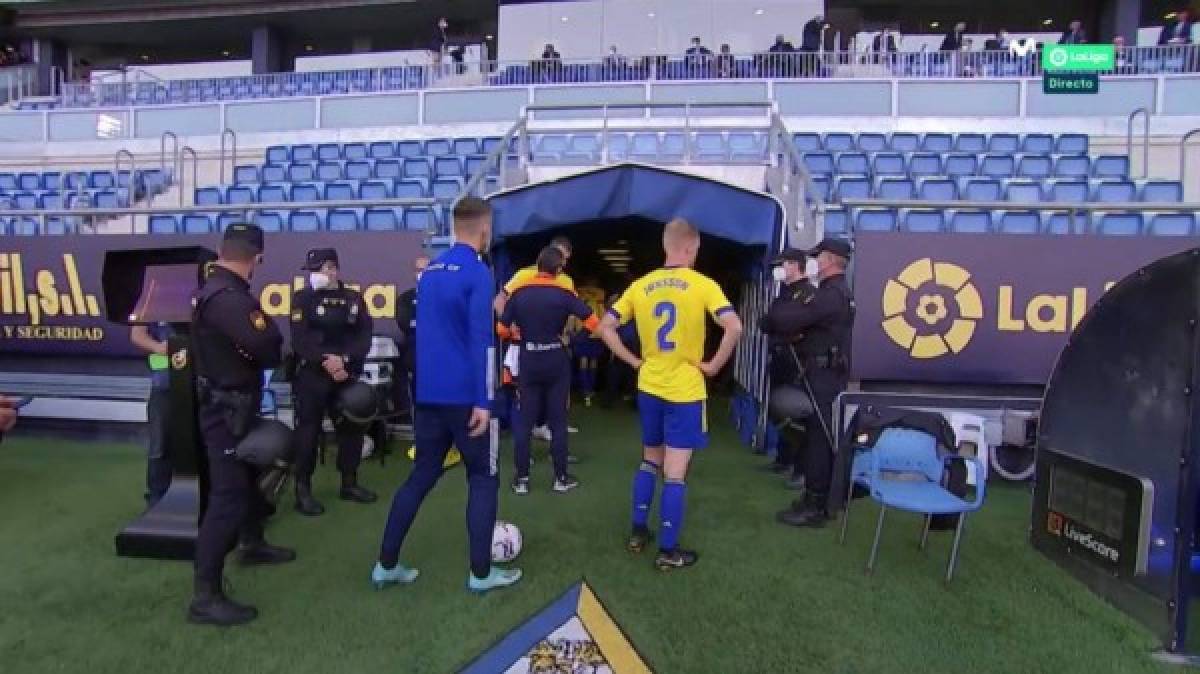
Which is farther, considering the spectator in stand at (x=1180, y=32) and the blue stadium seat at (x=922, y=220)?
the spectator in stand at (x=1180, y=32)

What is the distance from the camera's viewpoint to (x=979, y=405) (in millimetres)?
5898

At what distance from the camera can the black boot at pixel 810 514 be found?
4.73 meters

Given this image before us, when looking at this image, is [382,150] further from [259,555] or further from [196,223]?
[259,555]

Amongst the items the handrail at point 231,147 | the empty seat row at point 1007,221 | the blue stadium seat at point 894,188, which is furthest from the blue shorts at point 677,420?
the handrail at point 231,147

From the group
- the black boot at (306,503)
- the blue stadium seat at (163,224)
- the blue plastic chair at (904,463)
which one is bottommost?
the black boot at (306,503)

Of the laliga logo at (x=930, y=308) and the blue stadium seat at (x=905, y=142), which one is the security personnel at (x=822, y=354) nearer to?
the laliga logo at (x=930, y=308)

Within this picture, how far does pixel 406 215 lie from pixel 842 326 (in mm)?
5358

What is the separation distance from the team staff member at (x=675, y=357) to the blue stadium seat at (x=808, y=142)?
843cm

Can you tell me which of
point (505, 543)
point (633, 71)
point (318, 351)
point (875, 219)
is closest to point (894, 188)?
point (875, 219)

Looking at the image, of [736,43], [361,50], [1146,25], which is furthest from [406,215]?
[1146,25]

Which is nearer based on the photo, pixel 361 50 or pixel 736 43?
pixel 736 43

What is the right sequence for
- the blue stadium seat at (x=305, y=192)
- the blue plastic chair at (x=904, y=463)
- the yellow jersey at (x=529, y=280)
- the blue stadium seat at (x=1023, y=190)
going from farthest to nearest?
the blue stadium seat at (x=305, y=192) < the blue stadium seat at (x=1023, y=190) < the yellow jersey at (x=529, y=280) < the blue plastic chair at (x=904, y=463)

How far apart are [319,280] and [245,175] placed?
30.9 feet

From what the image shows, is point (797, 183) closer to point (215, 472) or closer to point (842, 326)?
point (842, 326)
